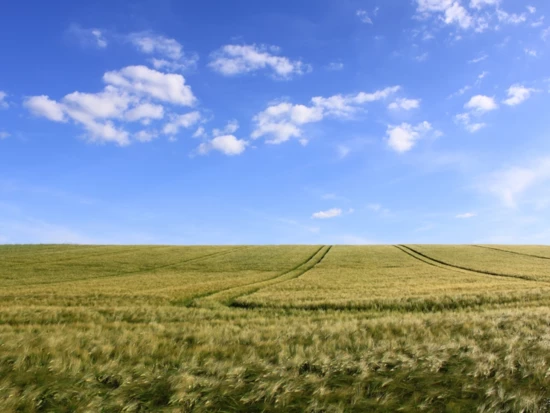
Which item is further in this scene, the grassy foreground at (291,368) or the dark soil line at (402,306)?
the dark soil line at (402,306)

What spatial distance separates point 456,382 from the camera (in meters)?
5.79

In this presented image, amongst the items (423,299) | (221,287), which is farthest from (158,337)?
(221,287)

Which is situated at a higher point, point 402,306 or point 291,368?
point 291,368

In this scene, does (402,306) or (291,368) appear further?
(402,306)

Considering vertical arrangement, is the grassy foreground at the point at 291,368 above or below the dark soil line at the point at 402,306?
above

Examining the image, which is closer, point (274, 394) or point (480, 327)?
point (274, 394)

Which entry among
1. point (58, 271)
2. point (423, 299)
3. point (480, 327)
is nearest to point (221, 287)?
point (423, 299)

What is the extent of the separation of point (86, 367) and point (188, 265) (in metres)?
35.4

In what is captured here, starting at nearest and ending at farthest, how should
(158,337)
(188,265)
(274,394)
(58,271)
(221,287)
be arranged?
(274,394), (158,337), (221,287), (58,271), (188,265)

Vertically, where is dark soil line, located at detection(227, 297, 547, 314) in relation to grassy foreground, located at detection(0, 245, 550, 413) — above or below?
below

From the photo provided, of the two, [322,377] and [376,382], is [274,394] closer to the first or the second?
[322,377]

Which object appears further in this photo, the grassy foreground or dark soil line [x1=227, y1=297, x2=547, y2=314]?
dark soil line [x1=227, y1=297, x2=547, y2=314]

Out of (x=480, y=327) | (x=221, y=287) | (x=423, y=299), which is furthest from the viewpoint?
(x=221, y=287)

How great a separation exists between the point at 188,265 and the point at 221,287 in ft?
61.2
